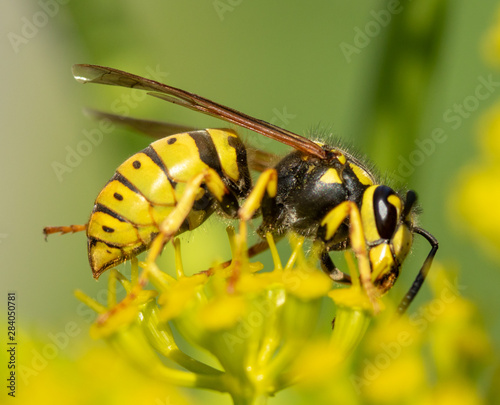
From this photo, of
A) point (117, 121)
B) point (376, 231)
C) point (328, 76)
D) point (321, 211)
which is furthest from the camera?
point (328, 76)

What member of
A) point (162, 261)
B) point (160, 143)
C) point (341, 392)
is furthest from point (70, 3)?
point (341, 392)

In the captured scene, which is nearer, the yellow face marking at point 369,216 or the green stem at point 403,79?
the green stem at point 403,79

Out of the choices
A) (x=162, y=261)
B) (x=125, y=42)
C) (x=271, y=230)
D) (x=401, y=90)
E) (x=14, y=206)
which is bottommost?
(x=14, y=206)

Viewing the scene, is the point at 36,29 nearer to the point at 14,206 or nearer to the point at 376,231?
the point at 14,206

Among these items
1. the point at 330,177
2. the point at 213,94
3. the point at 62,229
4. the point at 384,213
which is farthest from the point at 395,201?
the point at 213,94

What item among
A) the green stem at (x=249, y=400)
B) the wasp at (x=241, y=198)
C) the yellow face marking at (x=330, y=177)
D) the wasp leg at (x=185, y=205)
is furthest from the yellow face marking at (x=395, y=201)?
the green stem at (x=249, y=400)

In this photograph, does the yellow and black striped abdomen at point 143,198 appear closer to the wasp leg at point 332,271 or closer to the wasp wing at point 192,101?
the wasp wing at point 192,101


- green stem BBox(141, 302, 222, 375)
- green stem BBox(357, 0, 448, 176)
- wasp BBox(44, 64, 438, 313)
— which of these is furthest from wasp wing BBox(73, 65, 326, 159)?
green stem BBox(141, 302, 222, 375)
